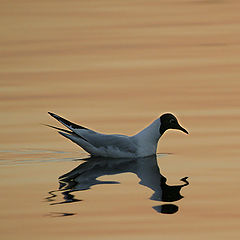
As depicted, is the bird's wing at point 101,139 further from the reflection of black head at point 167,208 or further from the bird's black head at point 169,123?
the reflection of black head at point 167,208

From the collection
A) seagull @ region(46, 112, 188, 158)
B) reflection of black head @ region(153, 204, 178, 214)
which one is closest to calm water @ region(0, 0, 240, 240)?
reflection of black head @ region(153, 204, 178, 214)

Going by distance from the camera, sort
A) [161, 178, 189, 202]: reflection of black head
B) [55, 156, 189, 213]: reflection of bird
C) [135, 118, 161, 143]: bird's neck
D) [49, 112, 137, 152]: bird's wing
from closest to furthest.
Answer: [161, 178, 189, 202]: reflection of black head → [55, 156, 189, 213]: reflection of bird → [49, 112, 137, 152]: bird's wing → [135, 118, 161, 143]: bird's neck

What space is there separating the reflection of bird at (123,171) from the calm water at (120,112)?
0.07 ft

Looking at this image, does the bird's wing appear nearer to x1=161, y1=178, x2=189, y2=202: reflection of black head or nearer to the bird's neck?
the bird's neck

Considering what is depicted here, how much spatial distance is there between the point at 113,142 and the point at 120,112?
1.84m

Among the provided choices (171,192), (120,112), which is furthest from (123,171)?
(120,112)

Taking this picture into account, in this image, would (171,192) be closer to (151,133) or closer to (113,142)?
(113,142)

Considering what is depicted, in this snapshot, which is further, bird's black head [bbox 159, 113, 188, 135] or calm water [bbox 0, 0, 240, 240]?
bird's black head [bbox 159, 113, 188, 135]

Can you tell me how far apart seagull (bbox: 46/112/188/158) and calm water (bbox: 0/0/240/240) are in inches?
7.1

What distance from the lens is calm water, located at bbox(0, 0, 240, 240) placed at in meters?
9.98

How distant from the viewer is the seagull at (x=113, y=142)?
13383mm

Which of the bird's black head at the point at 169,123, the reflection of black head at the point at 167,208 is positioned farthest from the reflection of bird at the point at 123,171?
the bird's black head at the point at 169,123

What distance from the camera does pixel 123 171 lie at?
12.5 metres

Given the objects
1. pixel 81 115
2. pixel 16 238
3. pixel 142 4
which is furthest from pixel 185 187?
pixel 142 4
